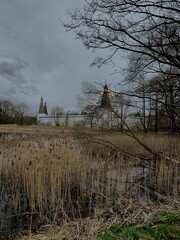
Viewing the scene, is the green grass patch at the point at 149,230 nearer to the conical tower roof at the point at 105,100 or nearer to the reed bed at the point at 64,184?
the reed bed at the point at 64,184

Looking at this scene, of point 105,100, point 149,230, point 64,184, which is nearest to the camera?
point 149,230

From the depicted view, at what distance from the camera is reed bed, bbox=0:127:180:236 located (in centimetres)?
598

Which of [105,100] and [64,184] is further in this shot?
[105,100]

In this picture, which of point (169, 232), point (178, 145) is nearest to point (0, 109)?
point (178, 145)

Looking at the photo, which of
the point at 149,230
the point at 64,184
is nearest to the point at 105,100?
the point at 64,184

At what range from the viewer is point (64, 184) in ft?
24.1

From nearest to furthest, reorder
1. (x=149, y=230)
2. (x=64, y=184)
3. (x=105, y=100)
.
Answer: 1. (x=149, y=230)
2. (x=64, y=184)
3. (x=105, y=100)

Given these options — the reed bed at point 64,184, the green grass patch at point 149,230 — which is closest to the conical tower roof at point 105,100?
the reed bed at point 64,184

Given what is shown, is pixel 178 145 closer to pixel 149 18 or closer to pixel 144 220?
pixel 149 18

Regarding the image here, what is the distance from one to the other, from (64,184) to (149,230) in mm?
3689

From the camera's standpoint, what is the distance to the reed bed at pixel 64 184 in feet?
19.6

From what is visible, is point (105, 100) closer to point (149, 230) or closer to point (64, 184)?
point (64, 184)

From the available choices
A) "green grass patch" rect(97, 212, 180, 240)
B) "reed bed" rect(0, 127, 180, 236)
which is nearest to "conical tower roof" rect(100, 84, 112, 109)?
"reed bed" rect(0, 127, 180, 236)

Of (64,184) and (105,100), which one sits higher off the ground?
(105,100)
